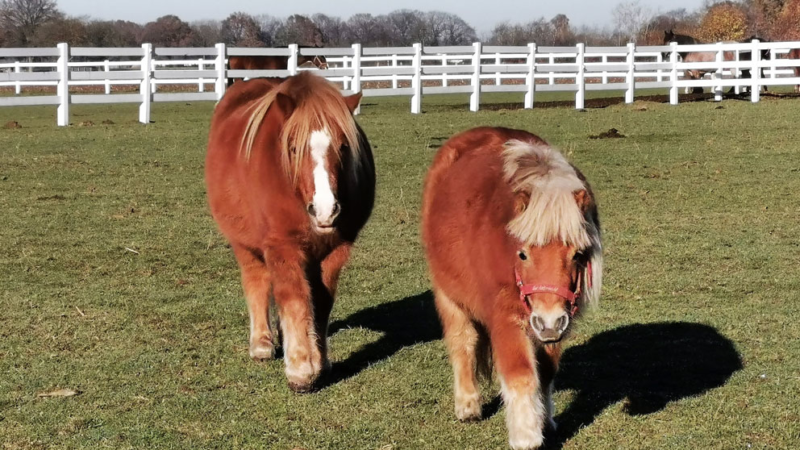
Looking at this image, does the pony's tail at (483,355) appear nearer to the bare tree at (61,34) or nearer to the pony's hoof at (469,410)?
the pony's hoof at (469,410)

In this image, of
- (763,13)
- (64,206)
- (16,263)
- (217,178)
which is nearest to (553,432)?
(217,178)

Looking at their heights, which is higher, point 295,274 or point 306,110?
point 306,110

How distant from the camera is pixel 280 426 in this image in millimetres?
4875

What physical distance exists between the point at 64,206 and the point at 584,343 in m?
6.90

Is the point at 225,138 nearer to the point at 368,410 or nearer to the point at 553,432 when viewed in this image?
A: the point at 368,410

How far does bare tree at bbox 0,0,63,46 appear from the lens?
68.6 meters

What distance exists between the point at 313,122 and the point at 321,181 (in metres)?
0.38

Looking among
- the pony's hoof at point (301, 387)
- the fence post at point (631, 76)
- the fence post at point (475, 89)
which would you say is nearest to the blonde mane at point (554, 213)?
the pony's hoof at point (301, 387)

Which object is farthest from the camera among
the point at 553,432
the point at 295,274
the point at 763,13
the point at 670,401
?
the point at 763,13

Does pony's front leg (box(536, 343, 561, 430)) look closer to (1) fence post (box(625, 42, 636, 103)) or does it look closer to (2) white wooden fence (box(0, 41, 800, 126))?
(2) white wooden fence (box(0, 41, 800, 126))

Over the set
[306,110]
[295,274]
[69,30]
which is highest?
[69,30]

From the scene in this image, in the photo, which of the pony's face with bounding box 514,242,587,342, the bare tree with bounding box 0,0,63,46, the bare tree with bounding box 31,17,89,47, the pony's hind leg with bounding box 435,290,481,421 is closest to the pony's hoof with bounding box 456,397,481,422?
the pony's hind leg with bounding box 435,290,481,421

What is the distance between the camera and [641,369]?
18.6ft

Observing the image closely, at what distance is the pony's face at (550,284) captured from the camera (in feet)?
12.8
